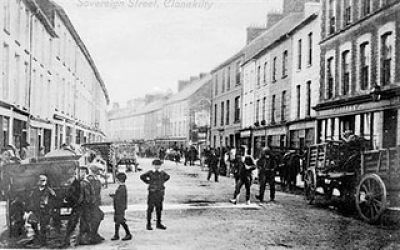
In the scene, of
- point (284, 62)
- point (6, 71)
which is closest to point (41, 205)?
point (6, 71)

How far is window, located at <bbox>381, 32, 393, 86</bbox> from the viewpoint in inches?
376

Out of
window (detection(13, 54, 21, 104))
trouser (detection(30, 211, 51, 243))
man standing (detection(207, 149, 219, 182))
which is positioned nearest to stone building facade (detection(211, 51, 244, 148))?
man standing (detection(207, 149, 219, 182))

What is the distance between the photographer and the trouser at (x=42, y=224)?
6352mm

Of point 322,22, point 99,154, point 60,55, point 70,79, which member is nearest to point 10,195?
point 99,154

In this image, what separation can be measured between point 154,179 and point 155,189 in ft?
0.51

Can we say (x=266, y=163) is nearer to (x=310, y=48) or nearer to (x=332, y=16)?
(x=332, y=16)

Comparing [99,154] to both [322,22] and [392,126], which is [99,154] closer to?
[392,126]

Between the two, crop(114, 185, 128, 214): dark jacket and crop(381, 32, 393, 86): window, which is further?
crop(381, 32, 393, 86): window

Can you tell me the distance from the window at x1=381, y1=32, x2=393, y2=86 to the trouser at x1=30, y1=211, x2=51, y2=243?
7.30 metres

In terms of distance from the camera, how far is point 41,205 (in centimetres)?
654

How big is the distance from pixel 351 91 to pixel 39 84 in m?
7.64

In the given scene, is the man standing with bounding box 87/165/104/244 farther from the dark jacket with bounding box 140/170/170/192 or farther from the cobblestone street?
the dark jacket with bounding box 140/170/170/192

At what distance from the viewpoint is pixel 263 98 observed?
689 inches

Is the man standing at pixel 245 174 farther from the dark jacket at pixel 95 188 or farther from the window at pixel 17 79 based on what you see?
the window at pixel 17 79
